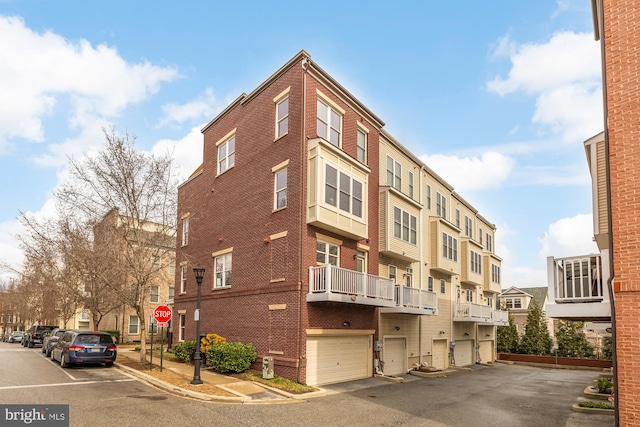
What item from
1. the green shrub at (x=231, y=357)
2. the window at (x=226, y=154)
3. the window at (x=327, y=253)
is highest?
the window at (x=226, y=154)

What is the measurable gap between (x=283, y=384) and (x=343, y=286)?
4348 millimetres

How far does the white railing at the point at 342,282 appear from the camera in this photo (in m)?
17.7

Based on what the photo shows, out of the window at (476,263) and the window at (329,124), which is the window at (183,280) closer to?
the window at (329,124)

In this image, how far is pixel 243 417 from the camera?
476 inches

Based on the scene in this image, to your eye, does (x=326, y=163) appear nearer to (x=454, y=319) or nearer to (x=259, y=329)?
(x=259, y=329)

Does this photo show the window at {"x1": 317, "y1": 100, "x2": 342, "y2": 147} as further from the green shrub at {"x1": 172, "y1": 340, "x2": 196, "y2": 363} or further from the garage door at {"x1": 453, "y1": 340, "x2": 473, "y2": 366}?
the garage door at {"x1": 453, "y1": 340, "x2": 473, "y2": 366}

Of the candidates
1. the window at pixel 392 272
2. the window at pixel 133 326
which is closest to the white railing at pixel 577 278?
the window at pixel 392 272

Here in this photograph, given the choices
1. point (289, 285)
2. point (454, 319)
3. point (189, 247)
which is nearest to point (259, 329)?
point (289, 285)

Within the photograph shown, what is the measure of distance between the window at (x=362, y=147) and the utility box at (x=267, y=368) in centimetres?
1053

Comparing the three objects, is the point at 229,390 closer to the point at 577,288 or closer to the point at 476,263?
the point at 577,288

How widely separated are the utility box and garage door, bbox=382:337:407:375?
275 inches

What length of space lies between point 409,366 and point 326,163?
1312cm

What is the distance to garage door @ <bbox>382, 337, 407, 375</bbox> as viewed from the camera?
75.3ft

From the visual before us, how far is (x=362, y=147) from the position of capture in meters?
23.0
